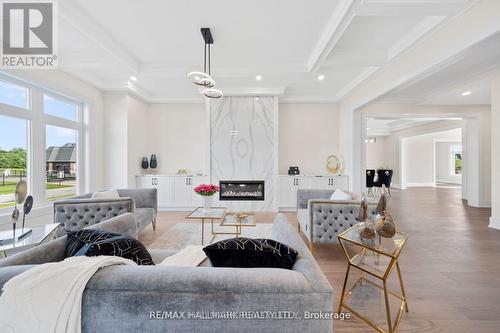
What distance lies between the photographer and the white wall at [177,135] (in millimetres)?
6230

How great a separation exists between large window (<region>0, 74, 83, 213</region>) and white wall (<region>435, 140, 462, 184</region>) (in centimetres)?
1611

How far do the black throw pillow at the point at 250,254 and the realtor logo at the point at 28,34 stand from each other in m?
3.48

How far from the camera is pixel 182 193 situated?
5668 millimetres

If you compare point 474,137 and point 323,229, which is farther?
point 474,137

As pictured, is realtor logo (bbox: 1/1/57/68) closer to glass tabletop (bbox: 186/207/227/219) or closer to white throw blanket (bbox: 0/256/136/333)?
glass tabletop (bbox: 186/207/227/219)

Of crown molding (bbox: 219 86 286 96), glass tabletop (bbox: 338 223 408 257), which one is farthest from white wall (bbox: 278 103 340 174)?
glass tabletop (bbox: 338 223 408 257)

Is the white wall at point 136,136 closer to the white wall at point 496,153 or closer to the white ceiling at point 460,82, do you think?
the white ceiling at point 460,82

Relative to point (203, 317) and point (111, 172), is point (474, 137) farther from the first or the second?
point (111, 172)

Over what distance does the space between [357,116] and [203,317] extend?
5.56m

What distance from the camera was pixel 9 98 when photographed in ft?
11.1

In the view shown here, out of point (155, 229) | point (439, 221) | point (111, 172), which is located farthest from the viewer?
point (111, 172)

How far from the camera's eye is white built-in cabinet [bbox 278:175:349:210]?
5.61 meters

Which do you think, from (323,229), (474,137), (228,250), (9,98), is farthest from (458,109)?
(9,98)

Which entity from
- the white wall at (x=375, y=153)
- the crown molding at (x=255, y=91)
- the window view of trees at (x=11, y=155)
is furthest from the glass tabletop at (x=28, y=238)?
the white wall at (x=375, y=153)
